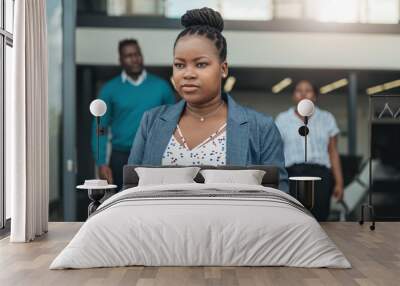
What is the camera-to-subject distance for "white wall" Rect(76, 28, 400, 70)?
6750mm

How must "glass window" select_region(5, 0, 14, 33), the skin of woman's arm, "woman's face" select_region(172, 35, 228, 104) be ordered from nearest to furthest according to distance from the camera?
"glass window" select_region(5, 0, 14, 33), "woman's face" select_region(172, 35, 228, 104), the skin of woman's arm

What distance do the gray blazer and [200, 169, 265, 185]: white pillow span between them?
1.28ft

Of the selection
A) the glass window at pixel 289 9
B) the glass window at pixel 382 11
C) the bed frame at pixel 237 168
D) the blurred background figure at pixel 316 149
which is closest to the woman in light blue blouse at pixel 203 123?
the bed frame at pixel 237 168

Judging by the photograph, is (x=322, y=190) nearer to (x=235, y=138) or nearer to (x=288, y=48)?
(x=235, y=138)

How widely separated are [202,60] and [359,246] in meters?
2.45

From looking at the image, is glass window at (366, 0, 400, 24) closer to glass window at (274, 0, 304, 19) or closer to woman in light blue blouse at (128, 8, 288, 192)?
glass window at (274, 0, 304, 19)

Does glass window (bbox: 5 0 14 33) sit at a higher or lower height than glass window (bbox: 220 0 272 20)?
lower

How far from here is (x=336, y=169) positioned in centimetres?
666

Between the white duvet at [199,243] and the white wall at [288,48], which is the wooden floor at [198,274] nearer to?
the white duvet at [199,243]

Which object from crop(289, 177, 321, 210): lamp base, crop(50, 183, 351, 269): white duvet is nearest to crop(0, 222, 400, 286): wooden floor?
crop(50, 183, 351, 269): white duvet

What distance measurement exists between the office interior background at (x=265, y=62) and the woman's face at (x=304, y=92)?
0.07 m

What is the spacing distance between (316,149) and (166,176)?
200 centimetres

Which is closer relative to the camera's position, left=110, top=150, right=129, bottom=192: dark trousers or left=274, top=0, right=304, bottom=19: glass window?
left=110, top=150, right=129, bottom=192: dark trousers

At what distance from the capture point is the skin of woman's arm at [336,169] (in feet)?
21.8
